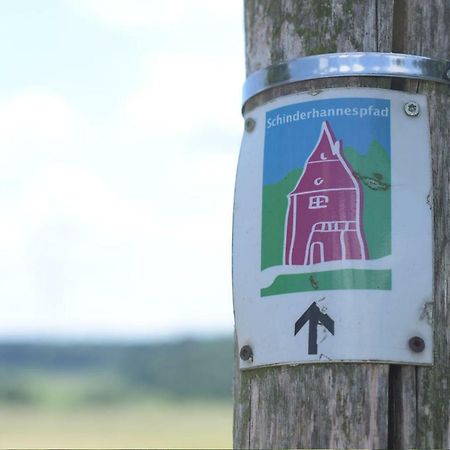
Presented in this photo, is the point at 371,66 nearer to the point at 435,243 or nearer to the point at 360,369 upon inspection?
the point at 435,243

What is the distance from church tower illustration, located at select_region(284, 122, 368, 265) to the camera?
2.15 meters

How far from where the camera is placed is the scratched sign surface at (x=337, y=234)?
→ 212 centimetres

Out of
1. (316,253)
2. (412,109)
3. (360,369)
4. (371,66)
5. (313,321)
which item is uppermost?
(371,66)

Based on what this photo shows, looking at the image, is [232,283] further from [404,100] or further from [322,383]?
[404,100]

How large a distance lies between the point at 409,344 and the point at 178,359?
19.3 meters

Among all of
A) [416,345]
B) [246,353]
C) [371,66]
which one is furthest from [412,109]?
[246,353]

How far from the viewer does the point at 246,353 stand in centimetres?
228

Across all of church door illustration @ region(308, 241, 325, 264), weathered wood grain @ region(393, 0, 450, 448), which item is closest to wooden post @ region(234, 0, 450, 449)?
weathered wood grain @ region(393, 0, 450, 448)

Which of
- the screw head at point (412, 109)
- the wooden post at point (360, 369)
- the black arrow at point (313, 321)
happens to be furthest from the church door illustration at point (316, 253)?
the screw head at point (412, 109)

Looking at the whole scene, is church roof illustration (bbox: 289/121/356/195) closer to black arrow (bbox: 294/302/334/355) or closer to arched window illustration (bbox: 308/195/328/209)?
arched window illustration (bbox: 308/195/328/209)

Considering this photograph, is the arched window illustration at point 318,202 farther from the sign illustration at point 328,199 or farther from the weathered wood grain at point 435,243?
the weathered wood grain at point 435,243

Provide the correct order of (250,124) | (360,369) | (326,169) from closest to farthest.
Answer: (360,369)
(326,169)
(250,124)

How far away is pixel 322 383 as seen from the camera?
2119 millimetres

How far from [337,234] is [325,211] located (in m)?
0.07
